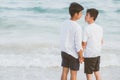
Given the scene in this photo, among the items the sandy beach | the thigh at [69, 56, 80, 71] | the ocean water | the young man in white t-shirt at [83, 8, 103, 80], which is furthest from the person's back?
the ocean water

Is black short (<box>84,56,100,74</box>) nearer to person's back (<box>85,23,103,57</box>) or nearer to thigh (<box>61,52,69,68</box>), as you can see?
person's back (<box>85,23,103,57</box>)

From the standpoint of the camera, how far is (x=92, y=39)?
16.2 feet

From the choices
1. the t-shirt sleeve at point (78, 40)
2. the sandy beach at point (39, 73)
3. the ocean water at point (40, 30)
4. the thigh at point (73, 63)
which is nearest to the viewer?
the t-shirt sleeve at point (78, 40)

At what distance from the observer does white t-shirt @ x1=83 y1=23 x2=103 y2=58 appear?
4893mm

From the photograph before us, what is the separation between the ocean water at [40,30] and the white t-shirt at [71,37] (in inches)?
89.6

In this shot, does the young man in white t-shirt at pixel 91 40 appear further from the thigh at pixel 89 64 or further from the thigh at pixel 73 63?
the thigh at pixel 73 63

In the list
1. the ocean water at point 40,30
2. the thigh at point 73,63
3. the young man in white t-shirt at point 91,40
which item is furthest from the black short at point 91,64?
the ocean water at point 40,30

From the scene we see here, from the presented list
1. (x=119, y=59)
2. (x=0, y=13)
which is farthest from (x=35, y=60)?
(x=0, y=13)

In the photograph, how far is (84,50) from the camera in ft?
16.3

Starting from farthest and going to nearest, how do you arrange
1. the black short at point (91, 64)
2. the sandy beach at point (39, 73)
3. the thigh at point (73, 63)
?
the sandy beach at point (39, 73)
the black short at point (91, 64)
the thigh at point (73, 63)

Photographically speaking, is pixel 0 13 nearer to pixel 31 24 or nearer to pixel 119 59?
pixel 31 24

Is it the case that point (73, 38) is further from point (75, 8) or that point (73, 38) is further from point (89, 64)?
point (89, 64)

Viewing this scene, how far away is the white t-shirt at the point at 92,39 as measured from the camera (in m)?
4.89

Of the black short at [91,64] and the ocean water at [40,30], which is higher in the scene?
the black short at [91,64]
